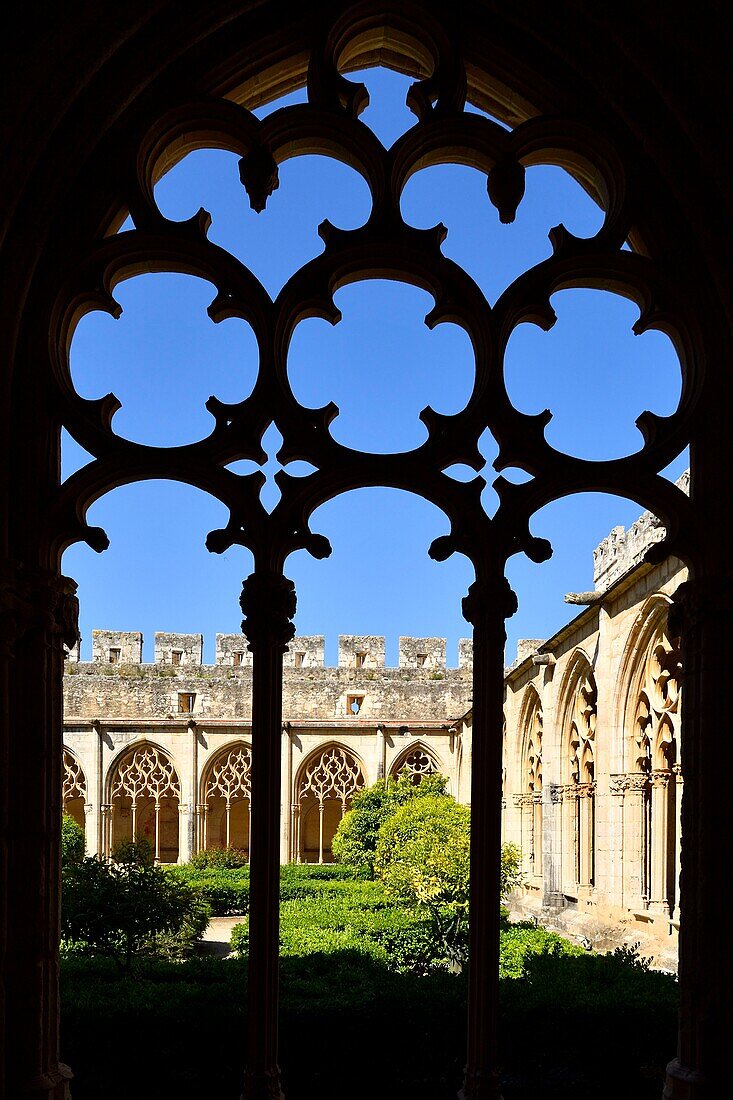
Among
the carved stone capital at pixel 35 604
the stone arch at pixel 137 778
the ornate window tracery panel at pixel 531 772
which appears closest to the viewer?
the carved stone capital at pixel 35 604

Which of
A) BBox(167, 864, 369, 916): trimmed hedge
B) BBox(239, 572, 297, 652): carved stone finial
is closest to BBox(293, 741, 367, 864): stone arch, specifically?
BBox(167, 864, 369, 916): trimmed hedge

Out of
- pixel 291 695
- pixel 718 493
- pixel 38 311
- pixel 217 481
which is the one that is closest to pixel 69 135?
pixel 38 311

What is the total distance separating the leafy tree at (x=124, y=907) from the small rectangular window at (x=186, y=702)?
11634 millimetres

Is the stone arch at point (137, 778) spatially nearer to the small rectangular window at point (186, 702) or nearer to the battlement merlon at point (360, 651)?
the small rectangular window at point (186, 702)

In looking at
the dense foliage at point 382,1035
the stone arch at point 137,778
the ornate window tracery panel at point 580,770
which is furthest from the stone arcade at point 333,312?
the stone arch at point 137,778

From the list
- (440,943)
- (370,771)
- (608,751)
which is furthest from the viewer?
(370,771)

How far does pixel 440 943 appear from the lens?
7316 millimetres

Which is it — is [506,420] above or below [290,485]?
above

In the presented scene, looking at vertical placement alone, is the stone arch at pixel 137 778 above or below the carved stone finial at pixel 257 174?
below

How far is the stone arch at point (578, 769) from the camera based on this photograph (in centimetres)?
1148

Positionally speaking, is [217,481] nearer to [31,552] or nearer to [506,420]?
[31,552]

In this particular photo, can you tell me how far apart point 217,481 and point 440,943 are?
5497 mm

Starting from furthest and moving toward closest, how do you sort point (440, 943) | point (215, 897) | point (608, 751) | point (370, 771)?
point (370, 771) → point (215, 897) → point (608, 751) → point (440, 943)

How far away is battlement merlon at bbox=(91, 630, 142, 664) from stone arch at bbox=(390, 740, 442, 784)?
18.5 feet
